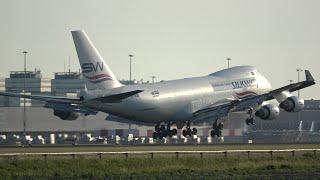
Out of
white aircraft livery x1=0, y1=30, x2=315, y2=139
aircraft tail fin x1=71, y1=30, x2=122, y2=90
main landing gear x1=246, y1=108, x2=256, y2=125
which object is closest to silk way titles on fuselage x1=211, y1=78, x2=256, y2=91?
white aircraft livery x1=0, y1=30, x2=315, y2=139

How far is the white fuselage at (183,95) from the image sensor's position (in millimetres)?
108331

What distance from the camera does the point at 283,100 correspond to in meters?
120

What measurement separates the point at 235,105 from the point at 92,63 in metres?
18.8

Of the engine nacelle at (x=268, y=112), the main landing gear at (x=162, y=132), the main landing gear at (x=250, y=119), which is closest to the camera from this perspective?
the main landing gear at (x=250, y=119)

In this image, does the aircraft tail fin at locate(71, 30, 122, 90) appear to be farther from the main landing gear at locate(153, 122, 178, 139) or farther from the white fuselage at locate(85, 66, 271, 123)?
the main landing gear at locate(153, 122, 178, 139)

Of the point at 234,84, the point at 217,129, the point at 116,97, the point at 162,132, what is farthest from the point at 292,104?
the point at 116,97

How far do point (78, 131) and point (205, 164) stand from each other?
9470 cm

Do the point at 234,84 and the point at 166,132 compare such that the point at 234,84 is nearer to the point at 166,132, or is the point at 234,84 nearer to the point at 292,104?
the point at 292,104

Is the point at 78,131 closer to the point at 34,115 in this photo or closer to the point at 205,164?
the point at 34,115

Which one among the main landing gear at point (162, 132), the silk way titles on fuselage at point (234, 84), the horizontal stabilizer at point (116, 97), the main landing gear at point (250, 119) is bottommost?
the main landing gear at point (162, 132)

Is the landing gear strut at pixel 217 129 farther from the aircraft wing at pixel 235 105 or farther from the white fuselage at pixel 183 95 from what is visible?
the white fuselage at pixel 183 95

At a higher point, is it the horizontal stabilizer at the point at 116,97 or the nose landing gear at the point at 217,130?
the horizontal stabilizer at the point at 116,97

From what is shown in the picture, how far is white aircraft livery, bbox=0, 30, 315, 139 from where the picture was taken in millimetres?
105938

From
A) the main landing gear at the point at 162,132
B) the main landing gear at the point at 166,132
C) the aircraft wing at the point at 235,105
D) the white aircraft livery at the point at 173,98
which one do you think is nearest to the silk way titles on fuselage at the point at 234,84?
the white aircraft livery at the point at 173,98
